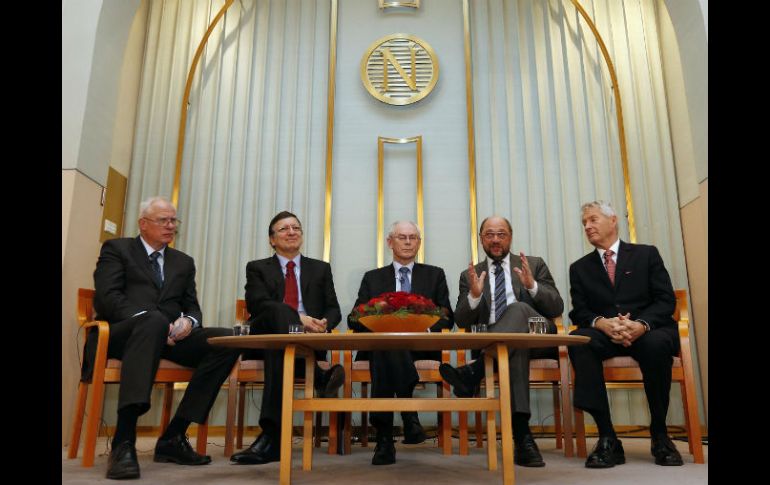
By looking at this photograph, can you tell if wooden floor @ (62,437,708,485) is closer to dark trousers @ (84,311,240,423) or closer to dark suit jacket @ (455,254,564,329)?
dark trousers @ (84,311,240,423)

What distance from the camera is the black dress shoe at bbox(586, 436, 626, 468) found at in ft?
8.19

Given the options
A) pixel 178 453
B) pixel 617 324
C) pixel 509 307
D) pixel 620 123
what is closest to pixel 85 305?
pixel 178 453

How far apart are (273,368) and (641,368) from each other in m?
1.61

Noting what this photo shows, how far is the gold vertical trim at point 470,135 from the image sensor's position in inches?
168

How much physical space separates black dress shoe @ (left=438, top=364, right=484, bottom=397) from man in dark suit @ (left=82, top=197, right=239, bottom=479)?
0.96 metres

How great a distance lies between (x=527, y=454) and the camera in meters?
2.51

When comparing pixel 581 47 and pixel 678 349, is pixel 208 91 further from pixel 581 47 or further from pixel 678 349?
pixel 678 349

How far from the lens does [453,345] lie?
2361mm

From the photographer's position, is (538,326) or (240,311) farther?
(240,311)

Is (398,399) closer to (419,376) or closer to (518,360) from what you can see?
(518,360)

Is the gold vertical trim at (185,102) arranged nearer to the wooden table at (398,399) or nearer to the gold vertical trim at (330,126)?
the gold vertical trim at (330,126)

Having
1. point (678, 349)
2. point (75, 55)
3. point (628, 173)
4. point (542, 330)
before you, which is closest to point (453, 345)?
point (542, 330)

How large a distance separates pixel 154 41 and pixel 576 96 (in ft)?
10.3

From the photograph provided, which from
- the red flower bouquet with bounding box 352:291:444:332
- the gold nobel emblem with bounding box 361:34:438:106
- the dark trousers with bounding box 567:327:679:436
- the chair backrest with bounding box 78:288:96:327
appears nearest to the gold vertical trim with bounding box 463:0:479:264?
the gold nobel emblem with bounding box 361:34:438:106
